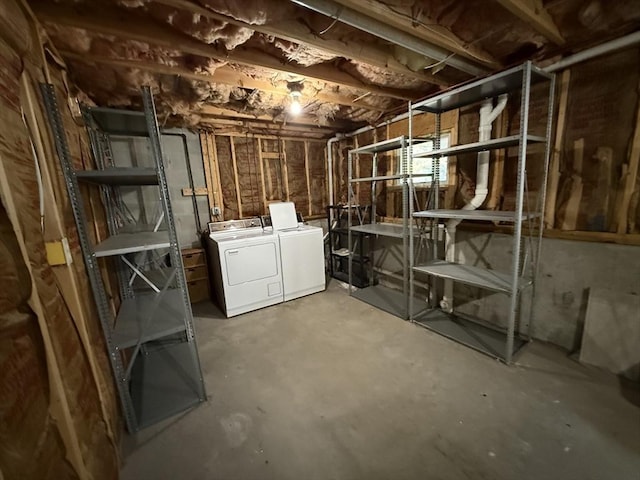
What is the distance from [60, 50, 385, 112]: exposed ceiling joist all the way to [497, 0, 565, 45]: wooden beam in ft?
5.21

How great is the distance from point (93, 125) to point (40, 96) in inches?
36.2

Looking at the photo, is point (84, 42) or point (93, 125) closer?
point (84, 42)

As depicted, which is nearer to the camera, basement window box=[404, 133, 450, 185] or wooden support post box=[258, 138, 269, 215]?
basement window box=[404, 133, 450, 185]

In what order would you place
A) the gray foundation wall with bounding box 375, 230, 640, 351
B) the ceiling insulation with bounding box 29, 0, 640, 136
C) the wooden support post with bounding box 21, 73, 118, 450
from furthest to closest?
the gray foundation wall with bounding box 375, 230, 640, 351 → the ceiling insulation with bounding box 29, 0, 640, 136 → the wooden support post with bounding box 21, 73, 118, 450

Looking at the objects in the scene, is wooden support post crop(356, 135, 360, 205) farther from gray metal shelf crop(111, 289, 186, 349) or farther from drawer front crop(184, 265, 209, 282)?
gray metal shelf crop(111, 289, 186, 349)

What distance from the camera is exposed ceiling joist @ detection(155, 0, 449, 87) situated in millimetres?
1369

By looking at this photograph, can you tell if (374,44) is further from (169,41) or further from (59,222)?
(59,222)

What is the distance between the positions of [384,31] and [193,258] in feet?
10.3

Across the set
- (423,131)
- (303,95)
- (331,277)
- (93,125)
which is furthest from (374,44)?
(331,277)

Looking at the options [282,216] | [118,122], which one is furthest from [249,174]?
[118,122]

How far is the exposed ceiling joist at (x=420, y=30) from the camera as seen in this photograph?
1.37 metres

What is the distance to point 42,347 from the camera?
2.91ft

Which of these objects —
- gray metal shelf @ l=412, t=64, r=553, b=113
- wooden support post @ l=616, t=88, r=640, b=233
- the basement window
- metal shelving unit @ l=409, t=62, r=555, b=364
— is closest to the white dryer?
metal shelving unit @ l=409, t=62, r=555, b=364

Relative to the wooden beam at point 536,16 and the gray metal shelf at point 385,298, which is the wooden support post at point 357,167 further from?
the wooden beam at point 536,16
